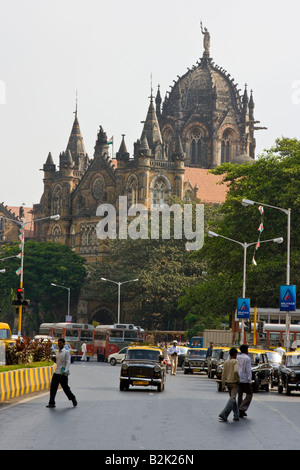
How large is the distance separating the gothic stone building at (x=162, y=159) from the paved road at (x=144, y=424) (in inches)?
3348

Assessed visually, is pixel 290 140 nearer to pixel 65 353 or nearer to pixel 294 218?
pixel 294 218

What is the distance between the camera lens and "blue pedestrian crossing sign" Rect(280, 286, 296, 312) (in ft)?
143

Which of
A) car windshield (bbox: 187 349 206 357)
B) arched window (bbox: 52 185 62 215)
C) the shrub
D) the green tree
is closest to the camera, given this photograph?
the shrub

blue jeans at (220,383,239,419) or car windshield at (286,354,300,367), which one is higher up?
car windshield at (286,354,300,367)

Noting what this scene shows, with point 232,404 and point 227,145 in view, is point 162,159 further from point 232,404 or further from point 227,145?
point 232,404

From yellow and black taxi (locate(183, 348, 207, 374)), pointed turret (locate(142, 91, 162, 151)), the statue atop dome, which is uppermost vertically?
the statue atop dome

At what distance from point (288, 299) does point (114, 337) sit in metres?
28.1

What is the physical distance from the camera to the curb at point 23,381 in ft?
80.4

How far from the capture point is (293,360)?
30.5 meters

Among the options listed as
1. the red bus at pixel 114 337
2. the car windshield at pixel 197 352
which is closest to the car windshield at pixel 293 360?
the car windshield at pixel 197 352

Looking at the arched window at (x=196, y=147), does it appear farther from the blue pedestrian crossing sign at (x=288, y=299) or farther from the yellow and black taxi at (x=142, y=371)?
the yellow and black taxi at (x=142, y=371)

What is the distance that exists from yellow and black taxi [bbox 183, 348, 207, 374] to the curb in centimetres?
1785

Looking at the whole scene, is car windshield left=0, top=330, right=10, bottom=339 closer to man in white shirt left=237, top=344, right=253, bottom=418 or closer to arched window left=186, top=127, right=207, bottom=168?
man in white shirt left=237, top=344, right=253, bottom=418


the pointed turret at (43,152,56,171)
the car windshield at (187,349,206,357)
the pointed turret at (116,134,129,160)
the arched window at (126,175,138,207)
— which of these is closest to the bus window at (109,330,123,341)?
the car windshield at (187,349,206,357)
